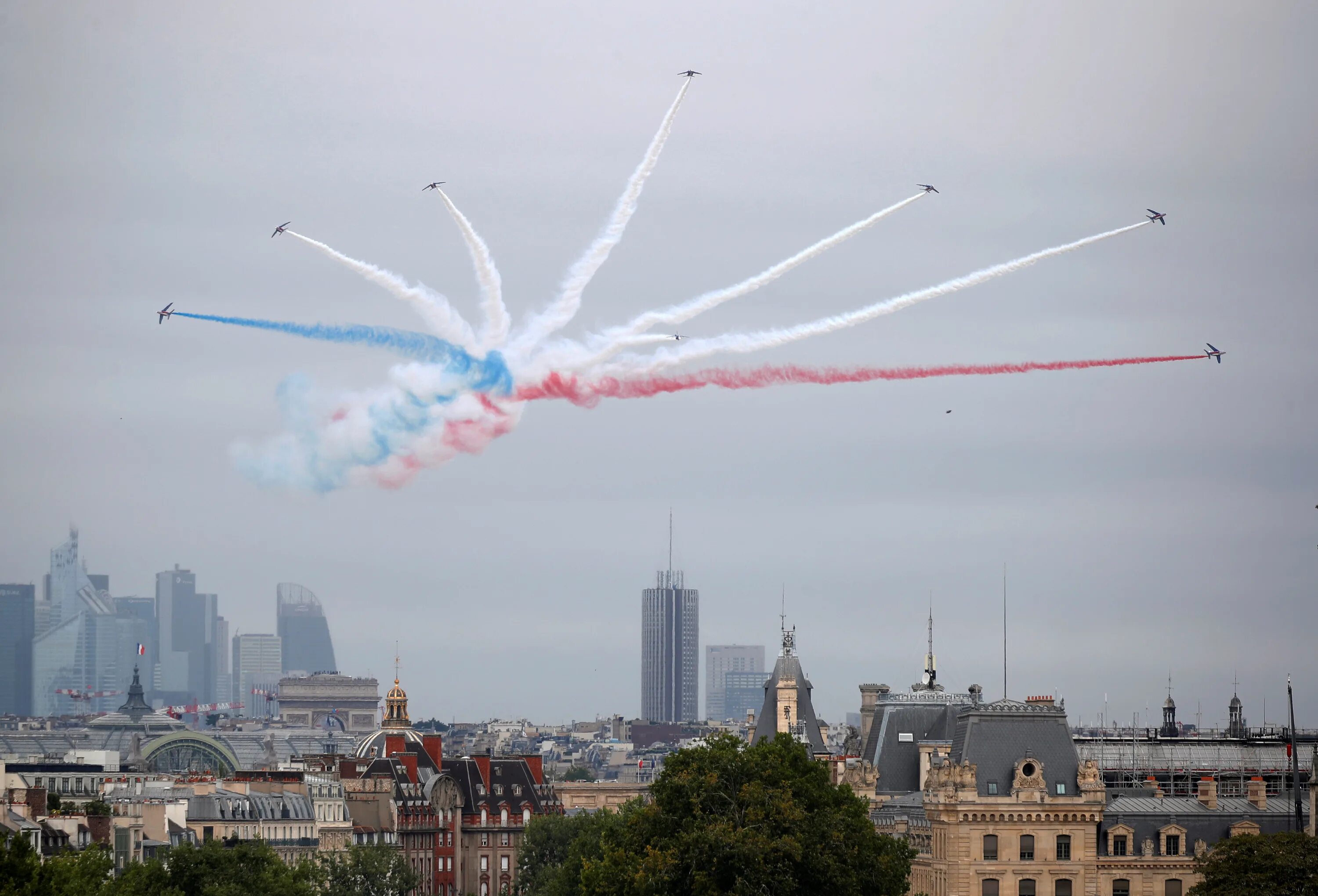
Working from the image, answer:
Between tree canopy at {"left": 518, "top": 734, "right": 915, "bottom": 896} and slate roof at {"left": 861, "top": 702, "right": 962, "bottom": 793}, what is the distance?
34457mm

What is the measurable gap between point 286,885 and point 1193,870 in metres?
53.3

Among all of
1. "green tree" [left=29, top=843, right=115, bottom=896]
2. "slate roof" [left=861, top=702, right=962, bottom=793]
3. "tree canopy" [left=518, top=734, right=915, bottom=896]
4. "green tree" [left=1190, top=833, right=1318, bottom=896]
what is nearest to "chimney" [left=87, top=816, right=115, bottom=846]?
"green tree" [left=29, top=843, right=115, bottom=896]

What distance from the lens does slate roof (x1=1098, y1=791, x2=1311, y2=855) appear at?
156 m

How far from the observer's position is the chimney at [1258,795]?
164 m

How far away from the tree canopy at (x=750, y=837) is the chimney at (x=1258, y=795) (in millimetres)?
29222

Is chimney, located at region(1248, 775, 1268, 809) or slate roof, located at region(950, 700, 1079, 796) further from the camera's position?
chimney, located at region(1248, 775, 1268, 809)

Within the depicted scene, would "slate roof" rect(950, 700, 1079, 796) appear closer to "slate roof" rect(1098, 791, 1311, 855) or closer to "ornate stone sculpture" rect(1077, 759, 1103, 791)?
"ornate stone sculpture" rect(1077, 759, 1103, 791)

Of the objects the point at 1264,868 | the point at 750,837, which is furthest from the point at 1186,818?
the point at 750,837

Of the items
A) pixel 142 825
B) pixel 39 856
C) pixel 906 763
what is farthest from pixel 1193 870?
pixel 142 825

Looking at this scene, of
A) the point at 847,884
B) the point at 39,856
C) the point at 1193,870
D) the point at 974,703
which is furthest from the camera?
the point at 974,703

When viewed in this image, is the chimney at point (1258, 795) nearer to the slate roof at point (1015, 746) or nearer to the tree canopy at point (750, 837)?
the slate roof at point (1015, 746)

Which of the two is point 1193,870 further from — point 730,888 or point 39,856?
point 39,856

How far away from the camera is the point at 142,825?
631ft

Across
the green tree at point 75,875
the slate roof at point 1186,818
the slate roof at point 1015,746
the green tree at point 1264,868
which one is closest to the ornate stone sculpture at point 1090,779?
the slate roof at point 1015,746
